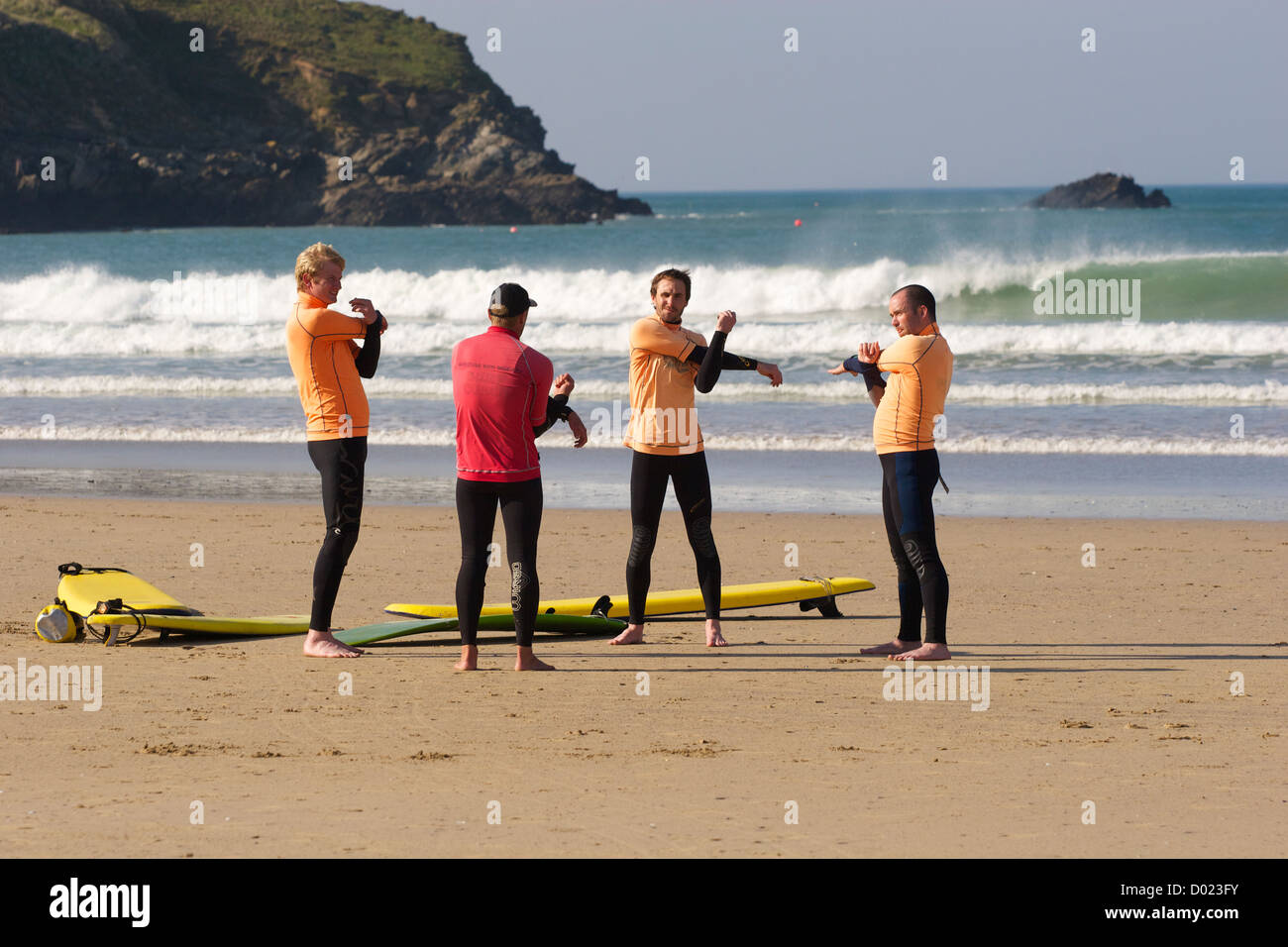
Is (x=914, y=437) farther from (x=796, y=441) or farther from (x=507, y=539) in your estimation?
(x=796, y=441)

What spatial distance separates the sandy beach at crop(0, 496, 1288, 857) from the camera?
13.2 feet

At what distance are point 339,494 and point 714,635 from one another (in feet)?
6.58

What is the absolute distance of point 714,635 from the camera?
22.4 feet

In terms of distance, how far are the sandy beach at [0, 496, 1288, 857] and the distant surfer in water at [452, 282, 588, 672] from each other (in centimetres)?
55

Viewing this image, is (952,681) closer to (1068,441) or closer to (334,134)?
(1068,441)

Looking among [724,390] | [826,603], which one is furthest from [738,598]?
[724,390]

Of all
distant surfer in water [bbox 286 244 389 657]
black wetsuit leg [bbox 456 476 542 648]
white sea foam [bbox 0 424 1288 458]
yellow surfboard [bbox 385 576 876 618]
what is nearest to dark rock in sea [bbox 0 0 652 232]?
white sea foam [bbox 0 424 1288 458]

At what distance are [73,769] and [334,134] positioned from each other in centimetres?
10808

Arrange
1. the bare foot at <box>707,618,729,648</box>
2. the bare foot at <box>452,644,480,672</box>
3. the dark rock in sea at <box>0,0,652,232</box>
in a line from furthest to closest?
the dark rock in sea at <box>0,0,652,232</box>
the bare foot at <box>707,618,729,648</box>
the bare foot at <box>452,644,480,672</box>

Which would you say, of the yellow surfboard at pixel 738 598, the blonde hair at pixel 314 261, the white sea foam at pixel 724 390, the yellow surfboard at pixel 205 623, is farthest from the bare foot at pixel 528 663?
the white sea foam at pixel 724 390

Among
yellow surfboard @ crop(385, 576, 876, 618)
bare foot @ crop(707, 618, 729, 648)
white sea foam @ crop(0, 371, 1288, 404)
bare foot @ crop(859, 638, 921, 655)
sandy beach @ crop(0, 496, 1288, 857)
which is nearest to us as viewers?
sandy beach @ crop(0, 496, 1288, 857)

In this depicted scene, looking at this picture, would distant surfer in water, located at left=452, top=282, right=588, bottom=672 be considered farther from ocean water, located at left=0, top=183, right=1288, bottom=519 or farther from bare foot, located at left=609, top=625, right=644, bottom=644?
ocean water, located at left=0, top=183, right=1288, bottom=519

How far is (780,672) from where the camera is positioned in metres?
6.22

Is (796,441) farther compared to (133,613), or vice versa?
(796,441)
